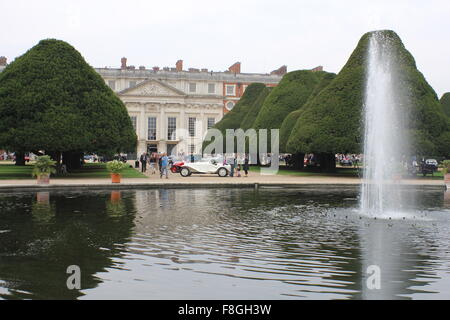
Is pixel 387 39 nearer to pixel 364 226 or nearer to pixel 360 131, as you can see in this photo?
pixel 360 131

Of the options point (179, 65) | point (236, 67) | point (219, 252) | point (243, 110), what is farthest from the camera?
point (236, 67)

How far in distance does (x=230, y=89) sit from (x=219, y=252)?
275ft

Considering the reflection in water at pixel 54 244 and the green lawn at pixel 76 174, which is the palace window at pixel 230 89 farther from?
the reflection in water at pixel 54 244

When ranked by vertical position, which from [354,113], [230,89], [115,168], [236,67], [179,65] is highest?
[179,65]

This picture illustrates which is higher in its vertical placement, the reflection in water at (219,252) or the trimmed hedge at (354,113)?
the trimmed hedge at (354,113)

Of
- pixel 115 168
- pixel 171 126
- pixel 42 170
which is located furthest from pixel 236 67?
pixel 42 170

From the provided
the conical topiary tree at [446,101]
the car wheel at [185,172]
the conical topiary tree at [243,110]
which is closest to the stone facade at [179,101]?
the conical topiary tree at [243,110]

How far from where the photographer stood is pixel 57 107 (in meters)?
29.2

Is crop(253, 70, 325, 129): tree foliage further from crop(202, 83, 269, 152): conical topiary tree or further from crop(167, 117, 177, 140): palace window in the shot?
crop(167, 117, 177, 140): palace window

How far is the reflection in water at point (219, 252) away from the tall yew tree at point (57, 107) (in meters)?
14.7

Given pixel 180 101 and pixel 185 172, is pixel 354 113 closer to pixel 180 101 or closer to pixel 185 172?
pixel 185 172

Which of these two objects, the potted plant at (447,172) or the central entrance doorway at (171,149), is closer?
the potted plant at (447,172)

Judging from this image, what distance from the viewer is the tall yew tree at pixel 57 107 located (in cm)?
2839
